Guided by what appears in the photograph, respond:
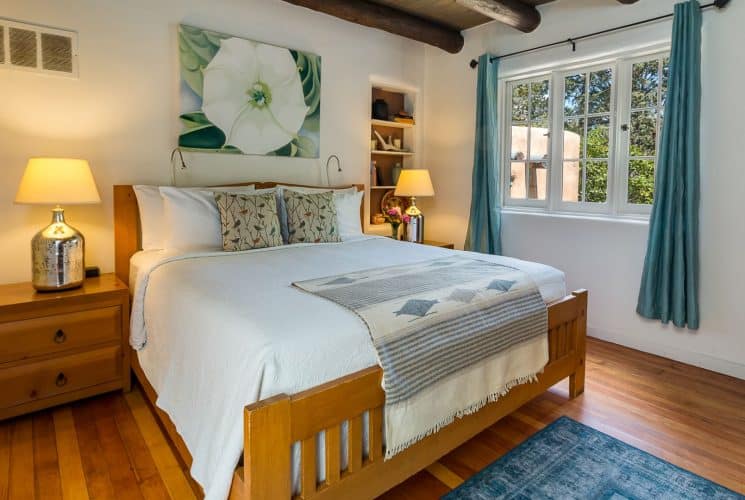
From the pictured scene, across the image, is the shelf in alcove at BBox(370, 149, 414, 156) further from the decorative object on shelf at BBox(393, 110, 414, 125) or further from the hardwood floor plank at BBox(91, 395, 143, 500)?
the hardwood floor plank at BBox(91, 395, 143, 500)

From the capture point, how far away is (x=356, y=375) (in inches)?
53.8

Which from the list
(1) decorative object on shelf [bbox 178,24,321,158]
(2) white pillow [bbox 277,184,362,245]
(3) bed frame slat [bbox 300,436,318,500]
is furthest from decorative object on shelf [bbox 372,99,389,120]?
(3) bed frame slat [bbox 300,436,318,500]

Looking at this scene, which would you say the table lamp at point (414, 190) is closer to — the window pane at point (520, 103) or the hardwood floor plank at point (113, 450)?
the window pane at point (520, 103)

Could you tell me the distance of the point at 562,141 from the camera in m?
3.48

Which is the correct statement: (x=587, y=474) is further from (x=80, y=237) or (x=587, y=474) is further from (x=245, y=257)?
(x=80, y=237)

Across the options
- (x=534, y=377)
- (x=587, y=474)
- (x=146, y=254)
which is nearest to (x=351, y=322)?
(x=534, y=377)

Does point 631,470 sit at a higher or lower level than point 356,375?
lower

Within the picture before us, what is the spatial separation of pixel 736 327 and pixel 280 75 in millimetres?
3390

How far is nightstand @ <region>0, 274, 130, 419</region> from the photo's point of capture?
207 centimetres

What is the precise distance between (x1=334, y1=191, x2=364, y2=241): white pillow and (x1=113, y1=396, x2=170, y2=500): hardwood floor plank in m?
1.64

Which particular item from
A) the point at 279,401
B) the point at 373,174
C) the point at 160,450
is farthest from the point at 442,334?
the point at 373,174

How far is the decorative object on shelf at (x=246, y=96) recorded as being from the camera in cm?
298

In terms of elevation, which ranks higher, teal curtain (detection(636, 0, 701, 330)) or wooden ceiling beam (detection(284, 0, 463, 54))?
wooden ceiling beam (detection(284, 0, 463, 54))

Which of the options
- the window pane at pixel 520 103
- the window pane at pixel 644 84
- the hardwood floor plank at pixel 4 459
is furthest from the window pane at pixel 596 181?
the hardwood floor plank at pixel 4 459
